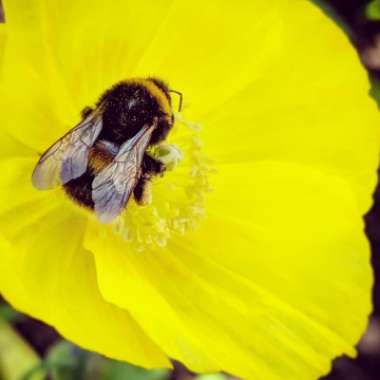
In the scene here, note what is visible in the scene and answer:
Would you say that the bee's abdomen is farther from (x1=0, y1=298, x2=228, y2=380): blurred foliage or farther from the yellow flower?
(x1=0, y1=298, x2=228, y2=380): blurred foliage

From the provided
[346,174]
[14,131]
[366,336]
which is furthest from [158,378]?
[14,131]

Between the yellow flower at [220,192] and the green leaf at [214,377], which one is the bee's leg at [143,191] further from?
the green leaf at [214,377]

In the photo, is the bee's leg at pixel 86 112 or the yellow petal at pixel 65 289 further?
the bee's leg at pixel 86 112

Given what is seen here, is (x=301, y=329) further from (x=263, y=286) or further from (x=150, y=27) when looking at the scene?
(x=150, y=27)

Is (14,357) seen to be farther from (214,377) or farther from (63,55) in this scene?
(63,55)

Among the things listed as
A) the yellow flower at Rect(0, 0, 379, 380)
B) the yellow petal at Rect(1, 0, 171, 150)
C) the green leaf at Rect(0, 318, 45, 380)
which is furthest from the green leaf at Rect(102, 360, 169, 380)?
the yellow petal at Rect(1, 0, 171, 150)

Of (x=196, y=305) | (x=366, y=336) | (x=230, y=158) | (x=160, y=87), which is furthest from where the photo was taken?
(x=366, y=336)

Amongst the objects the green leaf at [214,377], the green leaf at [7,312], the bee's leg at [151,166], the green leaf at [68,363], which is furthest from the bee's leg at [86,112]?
the green leaf at [214,377]
